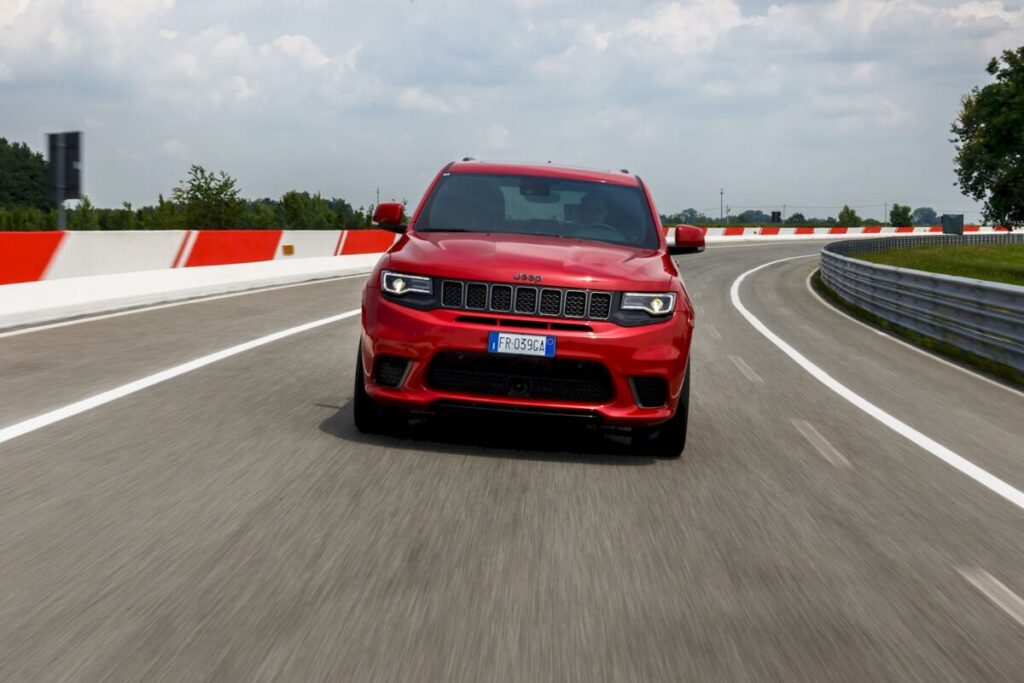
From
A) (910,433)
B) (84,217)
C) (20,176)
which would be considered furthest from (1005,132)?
(20,176)

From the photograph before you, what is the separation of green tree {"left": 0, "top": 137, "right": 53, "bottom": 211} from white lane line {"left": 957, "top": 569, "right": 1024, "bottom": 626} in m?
203

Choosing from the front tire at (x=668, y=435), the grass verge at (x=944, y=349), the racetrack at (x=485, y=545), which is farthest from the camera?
the grass verge at (x=944, y=349)

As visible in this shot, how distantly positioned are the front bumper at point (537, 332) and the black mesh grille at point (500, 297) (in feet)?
0.26

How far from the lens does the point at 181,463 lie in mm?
5957

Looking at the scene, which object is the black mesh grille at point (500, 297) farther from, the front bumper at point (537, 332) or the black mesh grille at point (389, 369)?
the black mesh grille at point (389, 369)

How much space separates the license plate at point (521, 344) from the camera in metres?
6.09

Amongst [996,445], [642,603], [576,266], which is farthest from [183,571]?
[996,445]

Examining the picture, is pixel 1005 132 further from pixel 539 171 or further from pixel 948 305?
pixel 539 171

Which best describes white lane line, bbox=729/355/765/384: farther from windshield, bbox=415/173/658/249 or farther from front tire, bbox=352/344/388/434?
front tire, bbox=352/344/388/434

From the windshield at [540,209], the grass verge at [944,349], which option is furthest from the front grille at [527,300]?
the grass verge at [944,349]

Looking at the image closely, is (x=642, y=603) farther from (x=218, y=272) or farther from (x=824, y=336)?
(x=218, y=272)

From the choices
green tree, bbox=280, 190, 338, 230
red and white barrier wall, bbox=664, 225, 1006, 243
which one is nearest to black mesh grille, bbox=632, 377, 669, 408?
red and white barrier wall, bbox=664, 225, 1006, 243

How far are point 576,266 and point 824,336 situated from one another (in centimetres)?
968

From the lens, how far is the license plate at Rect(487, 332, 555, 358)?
240 inches
